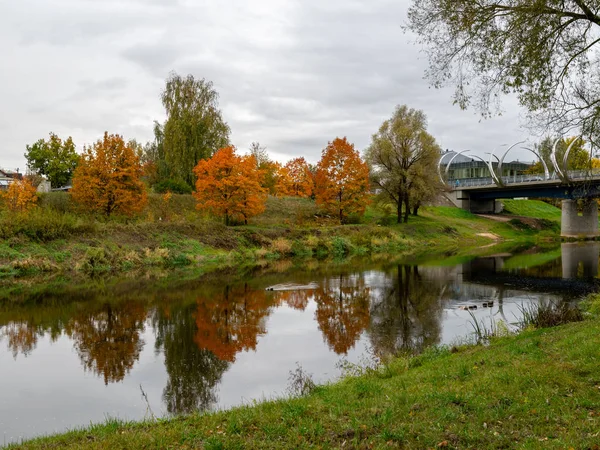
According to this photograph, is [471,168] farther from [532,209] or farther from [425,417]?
[425,417]

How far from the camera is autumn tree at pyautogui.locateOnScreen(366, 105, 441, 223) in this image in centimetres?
5516

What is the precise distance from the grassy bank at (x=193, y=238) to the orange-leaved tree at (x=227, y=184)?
1.86m

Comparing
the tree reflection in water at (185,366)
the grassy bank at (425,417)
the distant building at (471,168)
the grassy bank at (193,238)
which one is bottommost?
the tree reflection in water at (185,366)

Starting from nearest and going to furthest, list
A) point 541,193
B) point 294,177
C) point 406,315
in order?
point 406,315, point 541,193, point 294,177

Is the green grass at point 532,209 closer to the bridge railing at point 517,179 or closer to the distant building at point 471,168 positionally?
the bridge railing at point 517,179

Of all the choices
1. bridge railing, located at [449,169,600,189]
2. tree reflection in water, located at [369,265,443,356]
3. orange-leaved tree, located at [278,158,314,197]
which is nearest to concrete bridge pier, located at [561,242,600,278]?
bridge railing, located at [449,169,600,189]

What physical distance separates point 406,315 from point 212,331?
7180mm

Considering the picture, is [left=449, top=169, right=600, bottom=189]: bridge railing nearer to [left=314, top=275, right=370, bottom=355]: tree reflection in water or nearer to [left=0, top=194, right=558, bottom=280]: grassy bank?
[left=0, top=194, right=558, bottom=280]: grassy bank

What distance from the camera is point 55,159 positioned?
224ft

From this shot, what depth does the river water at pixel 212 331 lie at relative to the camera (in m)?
10.9

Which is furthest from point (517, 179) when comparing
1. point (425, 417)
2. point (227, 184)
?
point (425, 417)

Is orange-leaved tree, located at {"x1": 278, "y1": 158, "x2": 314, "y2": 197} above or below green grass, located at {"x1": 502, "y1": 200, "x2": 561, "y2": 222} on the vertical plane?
above

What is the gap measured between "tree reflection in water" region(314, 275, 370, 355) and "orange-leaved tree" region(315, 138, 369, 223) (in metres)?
25.7

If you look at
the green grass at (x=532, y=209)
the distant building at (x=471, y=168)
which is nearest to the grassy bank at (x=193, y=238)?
the green grass at (x=532, y=209)
